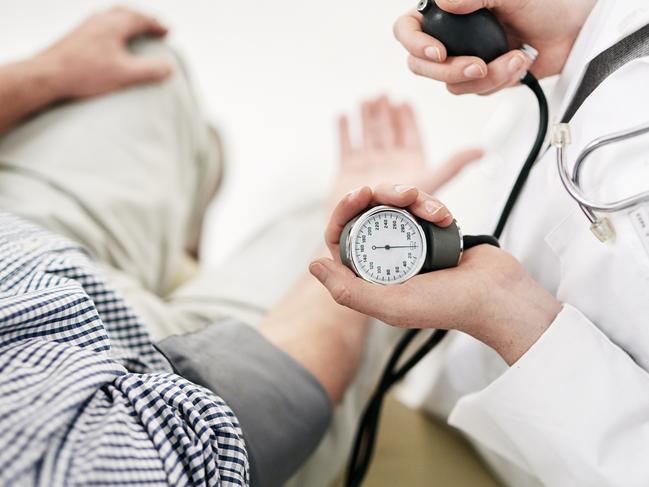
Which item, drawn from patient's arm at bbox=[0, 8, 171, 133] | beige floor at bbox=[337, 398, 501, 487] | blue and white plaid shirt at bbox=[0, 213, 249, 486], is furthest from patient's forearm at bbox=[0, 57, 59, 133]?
beige floor at bbox=[337, 398, 501, 487]

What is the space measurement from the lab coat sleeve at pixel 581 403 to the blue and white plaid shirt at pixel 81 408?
266mm

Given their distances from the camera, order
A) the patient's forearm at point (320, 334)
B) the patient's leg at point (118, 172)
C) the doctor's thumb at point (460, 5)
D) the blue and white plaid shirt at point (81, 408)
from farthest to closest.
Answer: the patient's leg at point (118, 172)
the patient's forearm at point (320, 334)
the doctor's thumb at point (460, 5)
the blue and white plaid shirt at point (81, 408)

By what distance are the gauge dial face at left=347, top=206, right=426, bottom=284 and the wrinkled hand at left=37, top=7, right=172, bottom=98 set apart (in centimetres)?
61

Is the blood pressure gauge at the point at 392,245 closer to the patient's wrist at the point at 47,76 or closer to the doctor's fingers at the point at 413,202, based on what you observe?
the doctor's fingers at the point at 413,202

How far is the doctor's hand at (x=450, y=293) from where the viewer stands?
0.51 metres

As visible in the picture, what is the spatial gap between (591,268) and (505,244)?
4.3 inches

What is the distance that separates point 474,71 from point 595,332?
27 centimetres

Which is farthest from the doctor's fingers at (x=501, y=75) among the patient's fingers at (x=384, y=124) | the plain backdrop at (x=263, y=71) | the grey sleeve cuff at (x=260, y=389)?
the plain backdrop at (x=263, y=71)

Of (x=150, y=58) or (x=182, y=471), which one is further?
(x=150, y=58)

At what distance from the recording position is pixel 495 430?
2.10 feet

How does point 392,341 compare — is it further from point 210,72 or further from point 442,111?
A: point 210,72

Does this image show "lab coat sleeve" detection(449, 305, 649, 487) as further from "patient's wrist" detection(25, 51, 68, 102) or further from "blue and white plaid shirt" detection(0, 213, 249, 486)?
"patient's wrist" detection(25, 51, 68, 102)

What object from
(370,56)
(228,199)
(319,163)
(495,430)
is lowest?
(228,199)

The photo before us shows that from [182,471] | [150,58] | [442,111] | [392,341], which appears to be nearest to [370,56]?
[442,111]
